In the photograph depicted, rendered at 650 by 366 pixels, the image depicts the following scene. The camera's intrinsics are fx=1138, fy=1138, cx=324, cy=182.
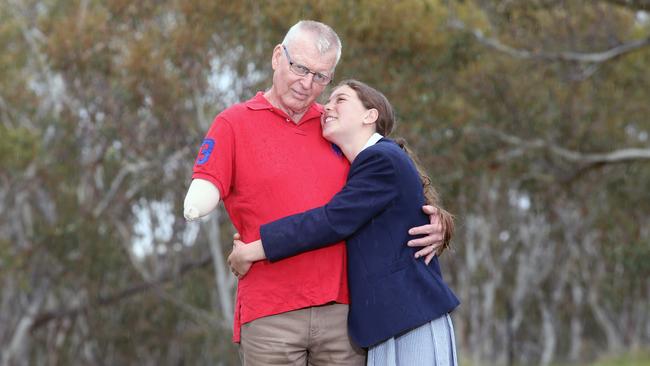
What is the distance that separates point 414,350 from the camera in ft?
14.2

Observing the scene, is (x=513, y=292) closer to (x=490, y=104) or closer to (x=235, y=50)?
(x=490, y=104)

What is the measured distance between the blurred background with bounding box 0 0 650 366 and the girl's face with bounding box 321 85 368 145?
9.44 metres

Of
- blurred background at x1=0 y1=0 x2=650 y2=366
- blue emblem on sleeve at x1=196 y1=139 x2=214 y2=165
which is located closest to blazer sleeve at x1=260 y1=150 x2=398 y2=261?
blue emblem on sleeve at x1=196 y1=139 x2=214 y2=165

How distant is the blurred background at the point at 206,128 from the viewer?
18.5 meters

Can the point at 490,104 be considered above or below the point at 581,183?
above

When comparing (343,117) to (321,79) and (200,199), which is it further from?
(200,199)

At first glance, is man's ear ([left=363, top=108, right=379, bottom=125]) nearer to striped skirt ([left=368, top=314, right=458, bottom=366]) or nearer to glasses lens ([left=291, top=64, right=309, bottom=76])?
glasses lens ([left=291, top=64, right=309, bottom=76])

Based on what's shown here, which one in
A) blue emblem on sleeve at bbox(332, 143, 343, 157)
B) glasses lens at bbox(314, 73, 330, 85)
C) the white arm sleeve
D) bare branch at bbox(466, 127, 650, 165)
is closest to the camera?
the white arm sleeve

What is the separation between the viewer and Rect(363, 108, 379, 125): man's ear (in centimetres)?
449

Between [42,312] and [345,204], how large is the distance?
849 inches

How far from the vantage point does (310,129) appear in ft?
14.8

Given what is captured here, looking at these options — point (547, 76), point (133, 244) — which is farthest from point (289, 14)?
point (133, 244)

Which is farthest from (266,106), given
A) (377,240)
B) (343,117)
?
(377,240)

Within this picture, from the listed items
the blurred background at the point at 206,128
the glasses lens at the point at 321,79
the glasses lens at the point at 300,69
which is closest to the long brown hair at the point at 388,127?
the glasses lens at the point at 321,79
